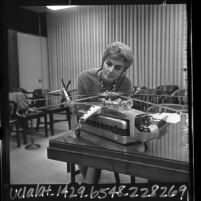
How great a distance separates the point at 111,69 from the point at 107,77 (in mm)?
34

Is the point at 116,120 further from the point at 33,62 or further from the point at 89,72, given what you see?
the point at 33,62

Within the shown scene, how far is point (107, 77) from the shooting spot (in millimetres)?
922

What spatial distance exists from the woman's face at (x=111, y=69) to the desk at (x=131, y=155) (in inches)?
9.2

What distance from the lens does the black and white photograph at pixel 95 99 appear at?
870mm

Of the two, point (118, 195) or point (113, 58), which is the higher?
point (113, 58)

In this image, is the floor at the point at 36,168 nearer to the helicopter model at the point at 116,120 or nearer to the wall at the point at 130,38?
the helicopter model at the point at 116,120

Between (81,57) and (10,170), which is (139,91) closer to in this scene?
(81,57)

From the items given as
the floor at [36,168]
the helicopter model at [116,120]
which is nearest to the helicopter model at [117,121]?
the helicopter model at [116,120]

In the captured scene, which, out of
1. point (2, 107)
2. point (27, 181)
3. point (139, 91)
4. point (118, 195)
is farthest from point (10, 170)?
point (139, 91)

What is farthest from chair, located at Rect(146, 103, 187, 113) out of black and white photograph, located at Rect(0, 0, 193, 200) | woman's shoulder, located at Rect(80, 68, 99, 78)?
woman's shoulder, located at Rect(80, 68, 99, 78)

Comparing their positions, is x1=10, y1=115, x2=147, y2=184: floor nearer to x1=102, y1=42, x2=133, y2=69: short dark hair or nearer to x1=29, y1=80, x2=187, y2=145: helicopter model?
x1=29, y1=80, x2=187, y2=145: helicopter model

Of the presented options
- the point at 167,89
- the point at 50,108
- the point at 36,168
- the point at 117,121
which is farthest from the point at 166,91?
the point at 36,168

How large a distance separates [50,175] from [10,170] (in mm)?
162

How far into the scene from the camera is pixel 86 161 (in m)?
0.91
